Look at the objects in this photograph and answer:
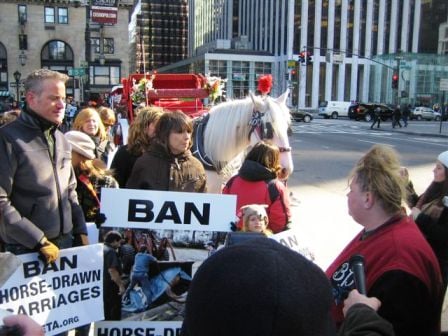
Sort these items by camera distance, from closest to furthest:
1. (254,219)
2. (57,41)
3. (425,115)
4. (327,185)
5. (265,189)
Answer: (254,219) < (265,189) < (327,185) < (425,115) < (57,41)

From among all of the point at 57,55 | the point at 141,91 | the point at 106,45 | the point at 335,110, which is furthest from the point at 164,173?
the point at 57,55

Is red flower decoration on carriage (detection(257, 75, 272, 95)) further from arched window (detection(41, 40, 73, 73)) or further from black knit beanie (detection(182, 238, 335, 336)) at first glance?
arched window (detection(41, 40, 73, 73))

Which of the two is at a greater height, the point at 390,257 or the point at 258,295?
the point at 258,295

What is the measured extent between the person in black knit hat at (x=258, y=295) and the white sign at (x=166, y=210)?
181cm

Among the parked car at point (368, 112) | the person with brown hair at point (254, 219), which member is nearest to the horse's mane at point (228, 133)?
the person with brown hair at point (254, 219)

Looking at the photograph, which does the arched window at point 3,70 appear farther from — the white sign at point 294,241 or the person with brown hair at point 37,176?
the white sign at point 294,241

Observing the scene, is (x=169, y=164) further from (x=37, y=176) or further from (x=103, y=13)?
(x=103, y=13)

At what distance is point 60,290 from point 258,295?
2.15 m

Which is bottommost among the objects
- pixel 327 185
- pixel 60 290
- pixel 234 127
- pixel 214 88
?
pixel 327 185

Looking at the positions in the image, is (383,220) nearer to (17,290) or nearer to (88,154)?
(17,290)

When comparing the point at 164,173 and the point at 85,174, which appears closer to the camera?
the point at 164,173

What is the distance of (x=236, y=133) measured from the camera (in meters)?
5.41

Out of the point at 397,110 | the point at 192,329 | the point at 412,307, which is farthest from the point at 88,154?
the point at 397,110

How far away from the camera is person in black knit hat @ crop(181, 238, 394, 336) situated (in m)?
1.00
